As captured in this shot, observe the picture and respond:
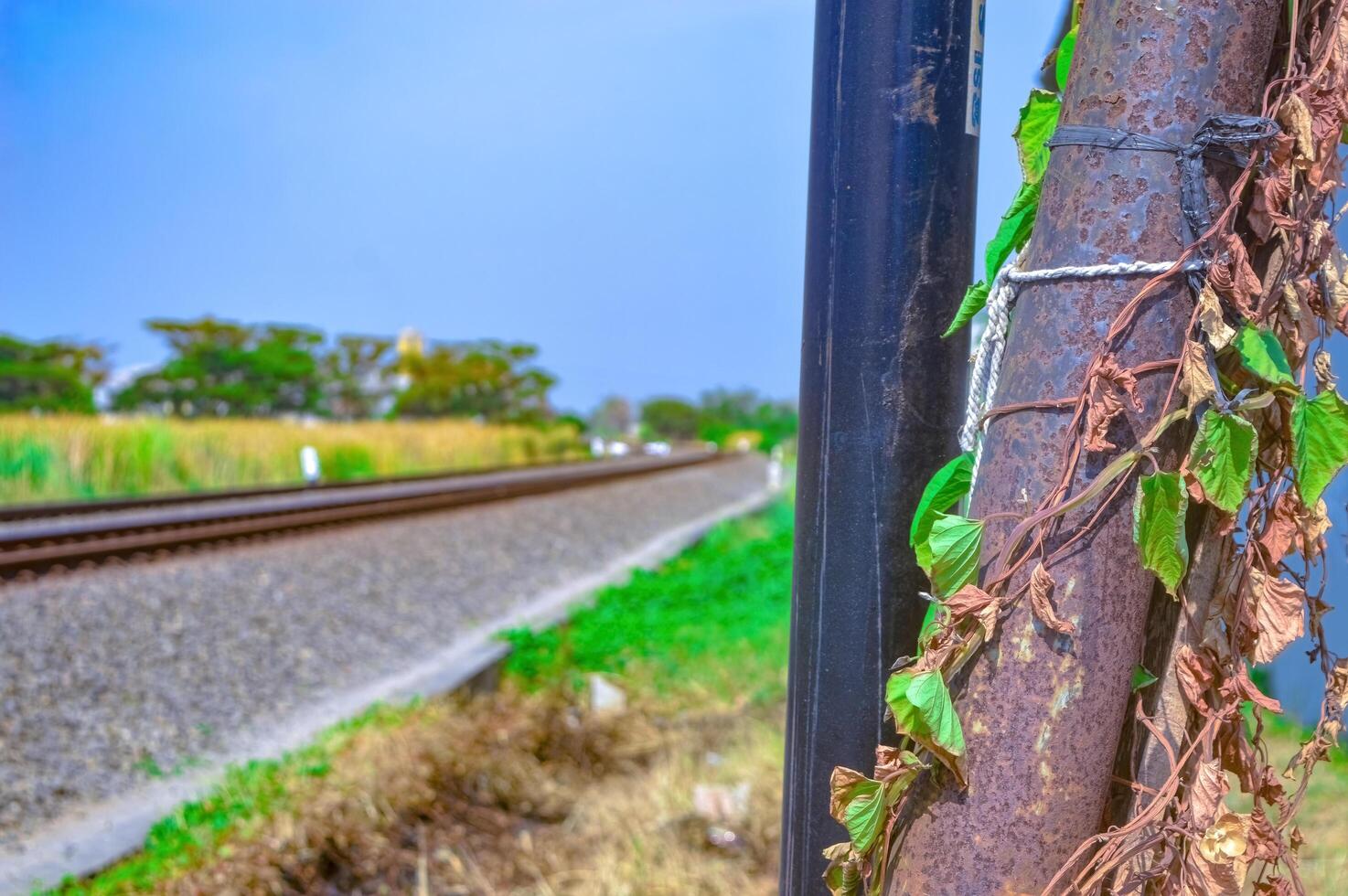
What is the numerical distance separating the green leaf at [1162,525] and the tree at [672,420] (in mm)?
79853

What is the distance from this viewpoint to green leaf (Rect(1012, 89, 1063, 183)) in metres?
1.22

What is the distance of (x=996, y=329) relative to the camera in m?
1.16

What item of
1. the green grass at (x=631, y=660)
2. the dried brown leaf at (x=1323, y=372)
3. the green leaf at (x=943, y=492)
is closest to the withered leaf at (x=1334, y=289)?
the dried brown leaf at (x=1323, y=372)

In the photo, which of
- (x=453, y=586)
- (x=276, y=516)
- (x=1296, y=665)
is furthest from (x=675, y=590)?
(x=1296, y=665)

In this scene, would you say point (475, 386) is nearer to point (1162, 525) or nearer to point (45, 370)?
point (45, 370)

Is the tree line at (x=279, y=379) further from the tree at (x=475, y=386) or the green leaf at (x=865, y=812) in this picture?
the green leaf at (x=865, y=812)

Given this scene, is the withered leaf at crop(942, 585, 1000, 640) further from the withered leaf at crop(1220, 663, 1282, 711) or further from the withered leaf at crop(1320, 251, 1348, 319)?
the withered leaf at crop(1320, 251, 1348, 319)

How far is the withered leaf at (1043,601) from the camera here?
3.20ft

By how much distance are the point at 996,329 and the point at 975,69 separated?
1.21 feet

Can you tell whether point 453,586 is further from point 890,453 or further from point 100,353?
point 100,353

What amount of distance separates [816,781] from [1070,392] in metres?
0.61

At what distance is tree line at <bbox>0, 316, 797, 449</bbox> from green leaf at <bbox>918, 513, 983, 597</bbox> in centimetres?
2688

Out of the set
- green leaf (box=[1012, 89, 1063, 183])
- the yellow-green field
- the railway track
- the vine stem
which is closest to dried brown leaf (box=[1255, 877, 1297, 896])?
the vine stem

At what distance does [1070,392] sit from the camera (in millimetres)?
1026
